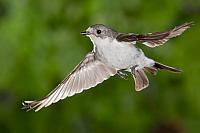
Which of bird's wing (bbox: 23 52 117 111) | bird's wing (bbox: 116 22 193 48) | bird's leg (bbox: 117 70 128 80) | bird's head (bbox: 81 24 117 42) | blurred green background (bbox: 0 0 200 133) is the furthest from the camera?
blurred green background (bbox: 0 0 200 133)

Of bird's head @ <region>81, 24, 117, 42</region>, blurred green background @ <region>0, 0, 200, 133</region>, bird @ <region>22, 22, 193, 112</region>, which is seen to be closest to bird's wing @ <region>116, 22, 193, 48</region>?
bird @ <region>22, 22, 193, 112</region>

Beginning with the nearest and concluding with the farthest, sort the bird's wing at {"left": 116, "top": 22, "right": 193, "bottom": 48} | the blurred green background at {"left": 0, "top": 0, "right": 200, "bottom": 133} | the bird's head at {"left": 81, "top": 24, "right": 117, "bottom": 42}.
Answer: the bird's wing at {"left": 116, "top": 22, "right": 193, "bottom": 48} → the bird's head at {"left": 81, "top": 24, "right": 117, "bottom": 42} → the blurred green background at {"left": 0, "top": 0, "right": 200, "bottom": 133}

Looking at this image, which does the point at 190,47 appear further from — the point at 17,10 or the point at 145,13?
the point at 17,10

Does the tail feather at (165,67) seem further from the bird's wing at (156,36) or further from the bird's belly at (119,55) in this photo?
the bird's wing at (156,36)

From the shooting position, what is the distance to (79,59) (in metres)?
3.85

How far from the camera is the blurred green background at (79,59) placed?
3.92 metres

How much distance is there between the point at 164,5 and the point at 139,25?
27 cm

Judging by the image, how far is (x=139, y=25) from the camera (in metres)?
4.18

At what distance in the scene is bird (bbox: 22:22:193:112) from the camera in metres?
1.46

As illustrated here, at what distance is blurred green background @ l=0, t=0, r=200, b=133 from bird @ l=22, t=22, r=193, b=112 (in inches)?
76.0


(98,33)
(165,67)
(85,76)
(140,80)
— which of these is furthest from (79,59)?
(98,33)

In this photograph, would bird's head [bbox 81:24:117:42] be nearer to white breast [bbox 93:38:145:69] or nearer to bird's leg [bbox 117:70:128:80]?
white breast [bbox 93:38:145:69]

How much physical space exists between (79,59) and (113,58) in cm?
227

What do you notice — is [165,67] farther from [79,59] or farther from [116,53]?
[79,59]
